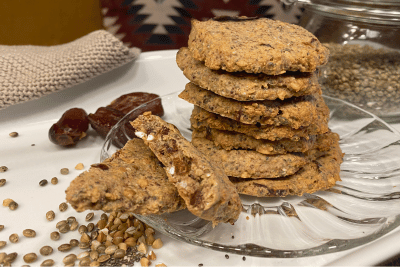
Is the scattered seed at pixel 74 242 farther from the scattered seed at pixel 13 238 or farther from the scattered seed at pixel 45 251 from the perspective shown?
the scattered seed at pixel 13 238

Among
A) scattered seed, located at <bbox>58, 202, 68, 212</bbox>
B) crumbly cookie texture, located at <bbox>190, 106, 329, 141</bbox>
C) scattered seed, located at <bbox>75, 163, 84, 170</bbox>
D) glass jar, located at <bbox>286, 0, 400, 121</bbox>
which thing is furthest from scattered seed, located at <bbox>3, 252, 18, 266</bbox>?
glass jar, located at <bbox>286, 0, 400, 121</bbox>

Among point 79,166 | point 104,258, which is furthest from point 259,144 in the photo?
point 79,166

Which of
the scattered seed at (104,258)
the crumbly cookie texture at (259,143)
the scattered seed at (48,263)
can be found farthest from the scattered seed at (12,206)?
the crumbly cookie texture at (259,143)

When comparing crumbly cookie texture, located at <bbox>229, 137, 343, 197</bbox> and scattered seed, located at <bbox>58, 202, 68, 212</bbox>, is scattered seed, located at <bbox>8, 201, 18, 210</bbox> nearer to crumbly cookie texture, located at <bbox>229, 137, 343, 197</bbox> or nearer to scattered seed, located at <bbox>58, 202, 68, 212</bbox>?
scattered seed, located at <bbox>58, 202, 68, 212</bbox>

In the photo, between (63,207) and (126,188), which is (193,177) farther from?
(63,207)

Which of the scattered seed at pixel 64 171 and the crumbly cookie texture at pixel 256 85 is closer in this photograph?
the crumbly cookie texture at pixel 256 85

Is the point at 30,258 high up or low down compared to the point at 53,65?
down
